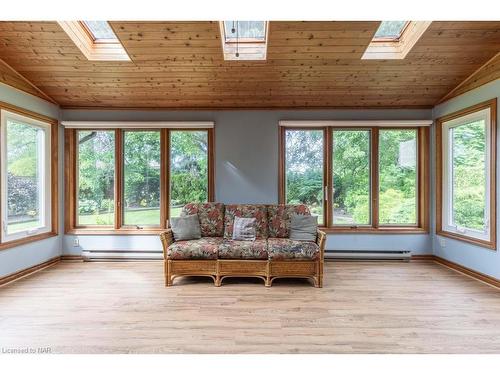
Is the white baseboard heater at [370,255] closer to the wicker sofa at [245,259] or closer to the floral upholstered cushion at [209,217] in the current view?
the wicker sofa at [245,259]

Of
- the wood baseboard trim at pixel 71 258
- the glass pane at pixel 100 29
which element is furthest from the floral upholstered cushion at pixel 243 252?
the glass pane at pixel 100 29

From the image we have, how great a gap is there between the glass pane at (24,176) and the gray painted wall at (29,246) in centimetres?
27

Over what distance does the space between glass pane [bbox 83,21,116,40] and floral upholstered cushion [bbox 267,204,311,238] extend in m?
3.17

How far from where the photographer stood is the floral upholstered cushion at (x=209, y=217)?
4352 mm

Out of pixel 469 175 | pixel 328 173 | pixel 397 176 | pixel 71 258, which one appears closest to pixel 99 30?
pixel 71 258

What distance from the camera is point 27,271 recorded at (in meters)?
4.10

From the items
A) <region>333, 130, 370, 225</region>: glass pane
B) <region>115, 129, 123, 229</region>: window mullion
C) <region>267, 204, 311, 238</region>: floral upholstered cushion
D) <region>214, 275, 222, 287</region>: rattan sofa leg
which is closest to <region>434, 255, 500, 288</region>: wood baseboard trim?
<region>333, 130, 370, 225</region>: glass pane

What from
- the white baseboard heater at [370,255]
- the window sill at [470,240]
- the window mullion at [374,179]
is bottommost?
the white baseboard heater at [370,255]

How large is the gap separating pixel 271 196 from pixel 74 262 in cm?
342

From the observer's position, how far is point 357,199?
4973 mm

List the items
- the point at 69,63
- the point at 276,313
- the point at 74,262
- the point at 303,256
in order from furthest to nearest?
the point at 74,262, the point at 69,63, the point at 303,256, the point at 276,313

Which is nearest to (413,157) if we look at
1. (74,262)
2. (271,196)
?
(271,196)

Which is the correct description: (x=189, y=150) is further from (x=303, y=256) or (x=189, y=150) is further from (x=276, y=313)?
(x=276, y=313)

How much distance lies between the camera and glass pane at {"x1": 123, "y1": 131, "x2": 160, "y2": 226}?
4.98 m
